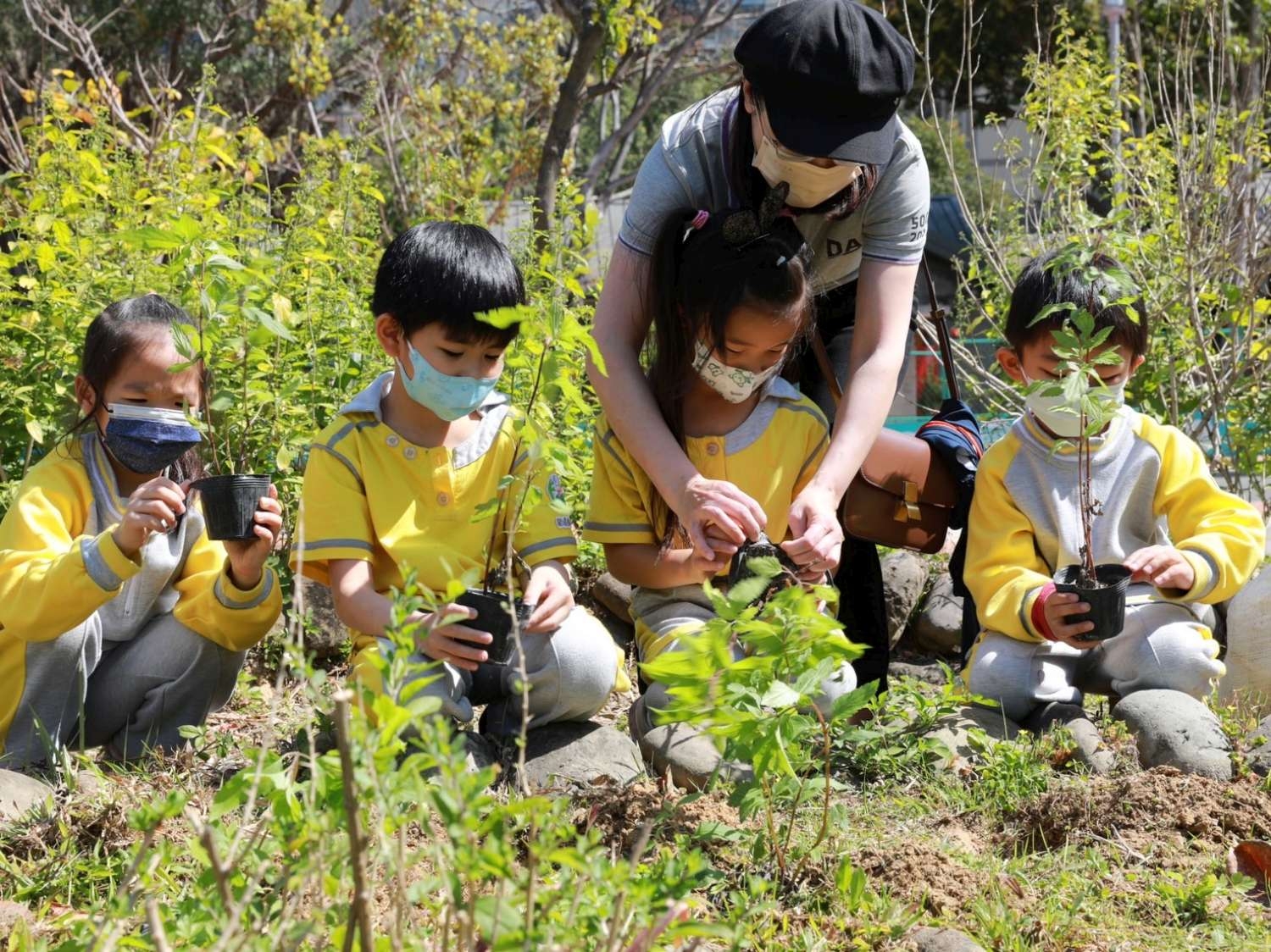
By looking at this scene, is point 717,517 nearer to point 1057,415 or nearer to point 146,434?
point 1057,415

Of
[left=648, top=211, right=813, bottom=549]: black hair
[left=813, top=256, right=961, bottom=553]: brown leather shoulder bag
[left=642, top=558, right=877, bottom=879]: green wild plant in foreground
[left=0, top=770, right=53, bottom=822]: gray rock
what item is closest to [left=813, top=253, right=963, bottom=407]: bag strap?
[left=813, top=256, right=961, bottom=553]: brown leather shoulder bag

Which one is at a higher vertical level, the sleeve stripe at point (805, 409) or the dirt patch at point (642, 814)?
the sleeve stripe at point (805, 409)

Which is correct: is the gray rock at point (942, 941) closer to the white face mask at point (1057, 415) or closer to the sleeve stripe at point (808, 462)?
the sleeve stripe at point (808, 462)

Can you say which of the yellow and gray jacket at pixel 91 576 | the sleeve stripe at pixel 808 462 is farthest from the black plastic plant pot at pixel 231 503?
the sleeve stripe at pixel 808 462

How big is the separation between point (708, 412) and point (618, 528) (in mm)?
349

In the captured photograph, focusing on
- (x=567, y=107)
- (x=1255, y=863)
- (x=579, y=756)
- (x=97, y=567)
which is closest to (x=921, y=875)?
(x=1255, y=863)

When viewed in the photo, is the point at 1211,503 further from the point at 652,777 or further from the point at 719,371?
the point at 652,777

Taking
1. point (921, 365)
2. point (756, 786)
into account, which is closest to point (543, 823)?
point (756, 786)

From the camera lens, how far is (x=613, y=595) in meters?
4.53

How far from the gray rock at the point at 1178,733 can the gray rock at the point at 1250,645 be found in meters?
0.79

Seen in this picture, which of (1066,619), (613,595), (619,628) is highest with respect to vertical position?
(1066,619)

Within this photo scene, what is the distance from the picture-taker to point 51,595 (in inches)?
109

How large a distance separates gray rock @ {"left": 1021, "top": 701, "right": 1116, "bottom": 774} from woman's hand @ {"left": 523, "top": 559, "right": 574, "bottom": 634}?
3.55 feet

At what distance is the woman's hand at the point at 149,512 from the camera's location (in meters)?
2.67
